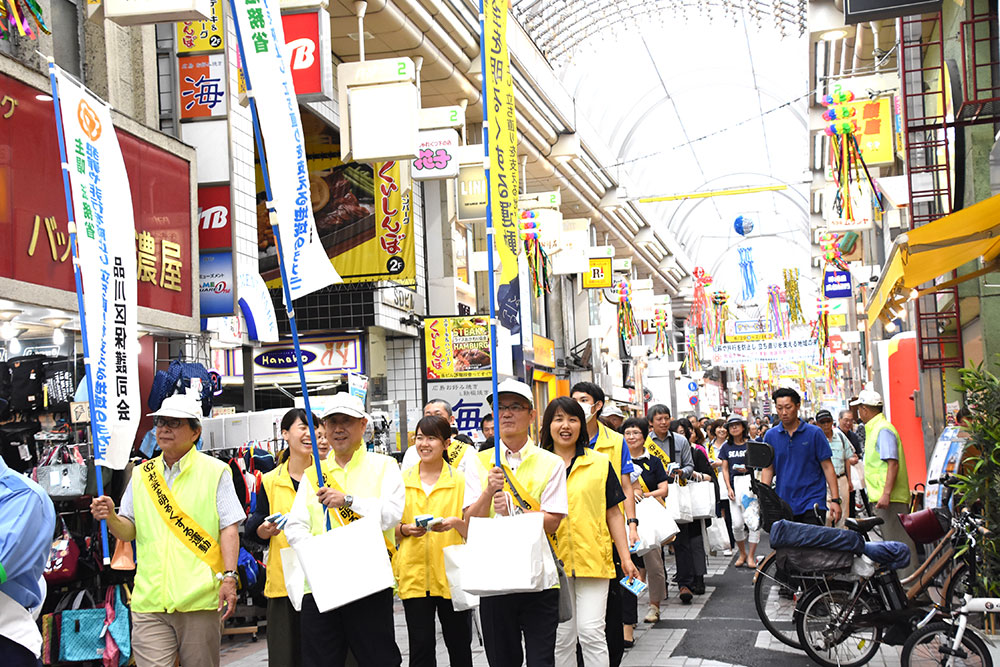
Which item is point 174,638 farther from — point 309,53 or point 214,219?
point 309,53

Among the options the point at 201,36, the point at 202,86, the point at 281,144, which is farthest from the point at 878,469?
the point at 201,36

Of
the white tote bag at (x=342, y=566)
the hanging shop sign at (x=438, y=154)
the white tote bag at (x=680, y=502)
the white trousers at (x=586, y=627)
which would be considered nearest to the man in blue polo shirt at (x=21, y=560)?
the white tote bag at (x=342, y=566)

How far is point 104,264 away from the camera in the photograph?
7.07m

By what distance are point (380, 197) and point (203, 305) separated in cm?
608

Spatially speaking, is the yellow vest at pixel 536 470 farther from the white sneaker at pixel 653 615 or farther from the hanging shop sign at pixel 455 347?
the hanging shop sign at pixel 455 347

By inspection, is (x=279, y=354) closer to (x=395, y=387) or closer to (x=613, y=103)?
(x=395, y=387)

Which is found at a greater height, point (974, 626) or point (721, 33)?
point (721, 33)

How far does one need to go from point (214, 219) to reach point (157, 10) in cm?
313

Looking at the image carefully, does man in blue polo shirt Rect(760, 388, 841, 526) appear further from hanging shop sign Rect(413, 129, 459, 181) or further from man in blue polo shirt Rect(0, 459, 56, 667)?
hanging shop sign Rect(413, 129, 459, 181)

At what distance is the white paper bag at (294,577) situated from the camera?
516 cm

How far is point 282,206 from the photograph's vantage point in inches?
226

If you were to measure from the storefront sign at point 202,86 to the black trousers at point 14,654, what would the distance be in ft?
27.4

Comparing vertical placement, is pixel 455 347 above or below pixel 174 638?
above

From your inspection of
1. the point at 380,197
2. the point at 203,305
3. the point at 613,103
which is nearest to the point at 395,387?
the point at 380,197
